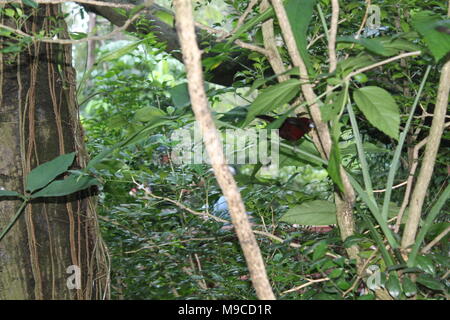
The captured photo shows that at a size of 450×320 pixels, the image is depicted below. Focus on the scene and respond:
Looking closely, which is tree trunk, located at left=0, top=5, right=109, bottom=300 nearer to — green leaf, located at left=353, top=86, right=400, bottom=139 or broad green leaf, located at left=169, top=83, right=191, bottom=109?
broad green leaf, located at left=169, top=83, right=191, bottom=109

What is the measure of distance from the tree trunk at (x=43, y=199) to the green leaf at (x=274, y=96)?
684 mm

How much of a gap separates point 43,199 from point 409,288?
88 centimetres

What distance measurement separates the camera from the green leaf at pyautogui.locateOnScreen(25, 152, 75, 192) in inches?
46.1

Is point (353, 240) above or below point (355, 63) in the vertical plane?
below

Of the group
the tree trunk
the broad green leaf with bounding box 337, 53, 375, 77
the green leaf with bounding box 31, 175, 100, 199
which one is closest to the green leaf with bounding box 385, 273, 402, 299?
the broad green leaf with bounding box 337, 53, 375, 77

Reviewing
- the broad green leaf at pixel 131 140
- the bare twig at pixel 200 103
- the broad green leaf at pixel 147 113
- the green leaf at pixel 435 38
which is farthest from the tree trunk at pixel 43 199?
the green leaf at pixel 435 38

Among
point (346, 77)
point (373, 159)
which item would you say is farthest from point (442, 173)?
point (346, 77)

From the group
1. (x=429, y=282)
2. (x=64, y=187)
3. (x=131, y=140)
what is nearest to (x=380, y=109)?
(x=429, y=282)

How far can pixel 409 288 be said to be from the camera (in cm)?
87

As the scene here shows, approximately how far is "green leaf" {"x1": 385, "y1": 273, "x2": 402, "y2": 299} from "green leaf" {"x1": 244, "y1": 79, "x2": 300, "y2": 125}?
1.07 feet

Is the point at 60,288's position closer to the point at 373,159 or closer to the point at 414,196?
the point at 414,196

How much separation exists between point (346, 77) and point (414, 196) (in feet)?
1.04

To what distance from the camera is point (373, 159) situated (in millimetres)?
2260
